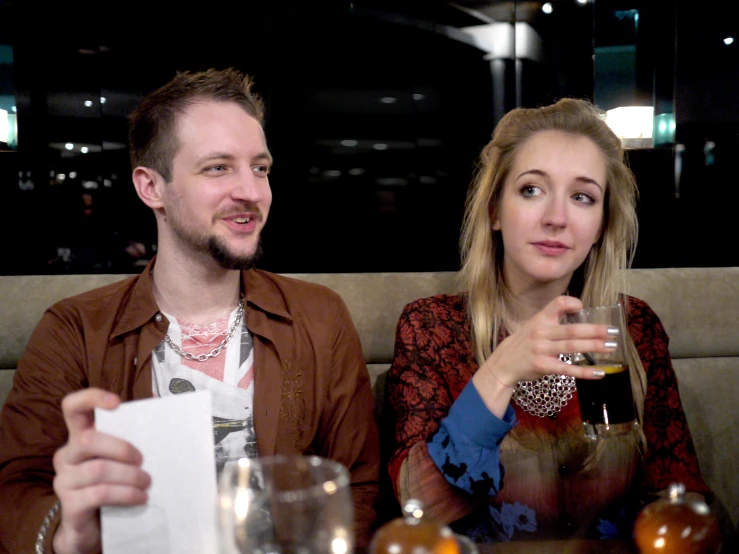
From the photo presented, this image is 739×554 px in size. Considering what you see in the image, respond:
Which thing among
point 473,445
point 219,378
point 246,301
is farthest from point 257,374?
point 473,445

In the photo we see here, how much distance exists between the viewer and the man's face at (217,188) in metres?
1.52

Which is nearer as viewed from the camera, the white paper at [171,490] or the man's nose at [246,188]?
the white paper at [171,490]

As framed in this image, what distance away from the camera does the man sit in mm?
1438

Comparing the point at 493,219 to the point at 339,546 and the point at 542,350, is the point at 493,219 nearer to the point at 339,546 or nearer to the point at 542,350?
the point at 542,350

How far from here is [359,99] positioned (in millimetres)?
4828

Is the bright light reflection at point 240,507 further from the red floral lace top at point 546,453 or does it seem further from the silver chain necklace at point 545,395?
the silver chain necklace at point 545,395

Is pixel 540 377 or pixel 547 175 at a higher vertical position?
pixel 547 175

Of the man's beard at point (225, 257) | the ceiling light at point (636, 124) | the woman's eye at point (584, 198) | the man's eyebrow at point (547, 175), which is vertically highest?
the ceiling light at point (636, 124)

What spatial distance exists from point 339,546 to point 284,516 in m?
0.07

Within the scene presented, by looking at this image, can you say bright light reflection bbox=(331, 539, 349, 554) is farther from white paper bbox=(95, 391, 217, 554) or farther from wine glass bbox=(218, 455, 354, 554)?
white paper bbox=(95, 391, 217, 554)

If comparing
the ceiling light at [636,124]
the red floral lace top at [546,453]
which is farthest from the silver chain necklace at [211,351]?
the ceiling light at [636,124]

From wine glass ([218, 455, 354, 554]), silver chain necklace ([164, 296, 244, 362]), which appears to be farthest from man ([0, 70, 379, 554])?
wine glass ([218, 455, 354, 554])

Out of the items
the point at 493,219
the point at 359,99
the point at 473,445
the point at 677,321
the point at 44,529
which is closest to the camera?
the point at 44,529

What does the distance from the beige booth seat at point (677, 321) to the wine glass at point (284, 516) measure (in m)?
1.29
